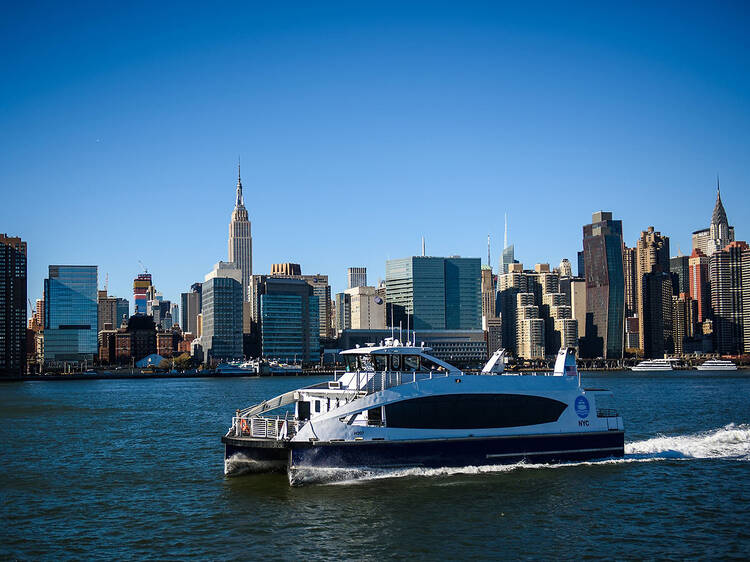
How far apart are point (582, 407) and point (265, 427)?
11.5 m

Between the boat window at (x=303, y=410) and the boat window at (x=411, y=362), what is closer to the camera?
the boat window at (x=411, y=362)

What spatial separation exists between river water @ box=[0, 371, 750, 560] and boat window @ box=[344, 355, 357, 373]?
4545mm

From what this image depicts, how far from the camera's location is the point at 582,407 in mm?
30266

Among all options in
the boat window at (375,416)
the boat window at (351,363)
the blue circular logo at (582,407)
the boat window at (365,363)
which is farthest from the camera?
the boat window at (351,363)

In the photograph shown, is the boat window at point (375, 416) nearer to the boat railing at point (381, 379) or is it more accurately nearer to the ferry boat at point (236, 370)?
the boat railing at point (381, 379)

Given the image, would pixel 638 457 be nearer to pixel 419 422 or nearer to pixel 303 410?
pixel 419 422

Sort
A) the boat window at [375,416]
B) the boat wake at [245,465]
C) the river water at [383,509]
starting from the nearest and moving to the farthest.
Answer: the river water at [383,509] → the boat window at [375,416] → the boat wake at [245,465]

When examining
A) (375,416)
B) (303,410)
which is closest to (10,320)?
(303,410)

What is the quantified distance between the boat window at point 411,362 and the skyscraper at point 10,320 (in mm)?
176083

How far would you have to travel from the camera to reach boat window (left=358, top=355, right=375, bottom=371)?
29.5 meters

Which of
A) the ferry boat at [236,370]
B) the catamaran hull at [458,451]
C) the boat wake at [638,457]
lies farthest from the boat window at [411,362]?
the ferry boat at [236,370]

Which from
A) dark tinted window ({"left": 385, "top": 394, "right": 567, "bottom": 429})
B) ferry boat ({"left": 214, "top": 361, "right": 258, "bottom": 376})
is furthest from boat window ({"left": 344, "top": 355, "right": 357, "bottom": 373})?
ferry boat ({"left": 214, "top": 361, "right": 258, "bottom": 376})

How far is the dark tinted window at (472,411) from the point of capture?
27.3 meters

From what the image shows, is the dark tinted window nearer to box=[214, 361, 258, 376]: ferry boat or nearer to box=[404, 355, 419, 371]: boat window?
box=[404, 355, 419, 371]: boat window
